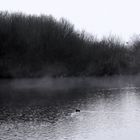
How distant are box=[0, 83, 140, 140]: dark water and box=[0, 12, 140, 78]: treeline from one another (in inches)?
1071

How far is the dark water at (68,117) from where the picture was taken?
76.9 ft

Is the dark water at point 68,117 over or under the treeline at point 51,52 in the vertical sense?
under

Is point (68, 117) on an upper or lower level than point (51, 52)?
lower

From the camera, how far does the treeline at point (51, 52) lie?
235 ft

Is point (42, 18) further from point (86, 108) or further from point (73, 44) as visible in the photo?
point (86, 108)

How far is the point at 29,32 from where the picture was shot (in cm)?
7469

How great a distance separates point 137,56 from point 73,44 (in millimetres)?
21816

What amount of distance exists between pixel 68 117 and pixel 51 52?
48.5 meters

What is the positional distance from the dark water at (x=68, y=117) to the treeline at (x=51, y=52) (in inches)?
1071

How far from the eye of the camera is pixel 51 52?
77625mm

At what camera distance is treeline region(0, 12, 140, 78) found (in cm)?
7150

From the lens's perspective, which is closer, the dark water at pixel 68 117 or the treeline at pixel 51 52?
the dark water at pixel 68 117

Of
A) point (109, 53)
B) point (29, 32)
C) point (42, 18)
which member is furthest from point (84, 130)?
point (109, 53)

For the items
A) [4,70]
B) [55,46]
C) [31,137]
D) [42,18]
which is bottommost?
[31,137]
